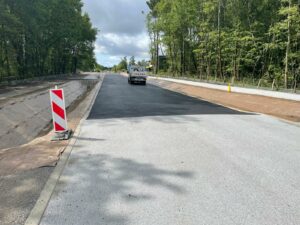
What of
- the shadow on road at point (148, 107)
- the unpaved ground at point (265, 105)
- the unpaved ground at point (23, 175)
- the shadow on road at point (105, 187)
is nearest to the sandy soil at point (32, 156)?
the unpaved ground at point (23, 175)

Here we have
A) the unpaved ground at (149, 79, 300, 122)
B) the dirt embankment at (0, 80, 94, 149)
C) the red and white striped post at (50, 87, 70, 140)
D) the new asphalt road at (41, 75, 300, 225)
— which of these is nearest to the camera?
the new asphalt road at (41, 75, 300, 225)

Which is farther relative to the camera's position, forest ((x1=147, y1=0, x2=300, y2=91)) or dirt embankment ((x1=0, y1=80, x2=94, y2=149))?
forest ((x1=147, y1=0, x2=300, y2=91))

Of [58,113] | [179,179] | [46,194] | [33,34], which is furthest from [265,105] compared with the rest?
[33,34]

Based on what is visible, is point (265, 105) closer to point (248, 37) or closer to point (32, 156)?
point (32, 156)

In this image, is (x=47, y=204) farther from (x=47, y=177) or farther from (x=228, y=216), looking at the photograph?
(x=228, y=216)

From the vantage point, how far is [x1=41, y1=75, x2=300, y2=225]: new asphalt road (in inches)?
Answer: 152

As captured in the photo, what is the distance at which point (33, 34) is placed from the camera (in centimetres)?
4634

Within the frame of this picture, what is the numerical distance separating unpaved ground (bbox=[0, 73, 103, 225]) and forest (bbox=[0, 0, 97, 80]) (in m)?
28.9

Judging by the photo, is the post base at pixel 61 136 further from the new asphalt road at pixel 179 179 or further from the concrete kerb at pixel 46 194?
the concrete kerb at pixel 46 194

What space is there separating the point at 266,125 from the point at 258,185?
620cm

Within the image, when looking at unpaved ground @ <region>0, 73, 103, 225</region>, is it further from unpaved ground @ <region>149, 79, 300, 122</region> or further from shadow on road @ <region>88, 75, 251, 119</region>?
unpaved ground @ <region>149, 79, 300, 122</region>

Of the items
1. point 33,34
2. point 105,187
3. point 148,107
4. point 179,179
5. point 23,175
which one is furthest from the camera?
point 33,34

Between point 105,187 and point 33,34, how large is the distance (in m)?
46.4

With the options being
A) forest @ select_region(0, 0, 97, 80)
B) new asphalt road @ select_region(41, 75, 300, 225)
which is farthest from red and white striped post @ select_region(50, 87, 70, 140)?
forest @ select_region(0, 0, 97, 80)
